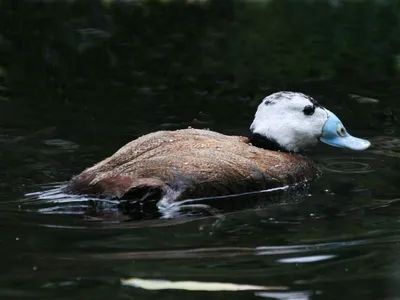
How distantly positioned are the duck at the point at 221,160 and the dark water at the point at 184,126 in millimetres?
212

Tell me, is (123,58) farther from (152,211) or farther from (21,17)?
A: (152,211)

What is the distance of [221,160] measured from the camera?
7312 mm

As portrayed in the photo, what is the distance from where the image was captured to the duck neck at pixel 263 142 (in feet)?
27.3

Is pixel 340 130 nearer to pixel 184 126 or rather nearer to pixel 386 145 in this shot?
pixel 386 145


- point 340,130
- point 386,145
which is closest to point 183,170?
point 340,130

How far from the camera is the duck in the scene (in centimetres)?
707

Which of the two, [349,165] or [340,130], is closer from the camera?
[340,130]

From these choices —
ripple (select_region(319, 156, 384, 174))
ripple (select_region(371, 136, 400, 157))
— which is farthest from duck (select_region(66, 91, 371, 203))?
ripple (select_region(371, 136, 400, 157))

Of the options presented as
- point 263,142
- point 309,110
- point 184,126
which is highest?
point 309,110

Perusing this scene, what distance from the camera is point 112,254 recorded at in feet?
18.9

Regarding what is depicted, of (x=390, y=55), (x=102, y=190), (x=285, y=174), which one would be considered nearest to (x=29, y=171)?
(x=102, y=190)

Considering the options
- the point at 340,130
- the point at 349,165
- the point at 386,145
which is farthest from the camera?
the point at 386,145

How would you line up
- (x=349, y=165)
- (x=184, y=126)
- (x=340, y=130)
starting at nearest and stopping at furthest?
(x=340, y=130), (x=349, y=165), (x=184, y=126)

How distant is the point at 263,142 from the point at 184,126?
77.5 inches
